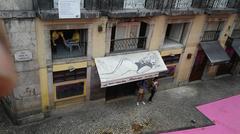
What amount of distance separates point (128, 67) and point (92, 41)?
9.38 feet

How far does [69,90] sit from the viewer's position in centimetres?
1389

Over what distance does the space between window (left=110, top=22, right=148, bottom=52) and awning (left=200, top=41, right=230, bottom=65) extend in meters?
5.27

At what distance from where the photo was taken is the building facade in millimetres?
10797

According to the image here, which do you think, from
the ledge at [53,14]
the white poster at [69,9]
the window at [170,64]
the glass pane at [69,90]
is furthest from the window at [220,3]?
the glass pane at [69,90]

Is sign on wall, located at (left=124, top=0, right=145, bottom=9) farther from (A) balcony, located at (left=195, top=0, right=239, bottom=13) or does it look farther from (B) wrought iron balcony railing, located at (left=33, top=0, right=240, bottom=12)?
(A) balcony, located at (left=195, top=0, right=239, bottom=13)

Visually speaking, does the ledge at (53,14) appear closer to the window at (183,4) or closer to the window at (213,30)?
the window at (183,4)

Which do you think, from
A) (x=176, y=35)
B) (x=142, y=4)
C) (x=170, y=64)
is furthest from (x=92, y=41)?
(x=176, y=35)

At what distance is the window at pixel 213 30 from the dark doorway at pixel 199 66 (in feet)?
3.65

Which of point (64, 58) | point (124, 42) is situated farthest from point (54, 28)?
point (124, 42)

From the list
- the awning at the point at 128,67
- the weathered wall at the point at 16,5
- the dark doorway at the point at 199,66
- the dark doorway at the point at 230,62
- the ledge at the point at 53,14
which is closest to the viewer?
the weathered wall at the point at 16,5

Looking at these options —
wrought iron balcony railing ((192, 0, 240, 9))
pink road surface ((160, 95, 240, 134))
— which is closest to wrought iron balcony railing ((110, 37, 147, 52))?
wrought iron balcony railing ((192, 0, 240, 9))

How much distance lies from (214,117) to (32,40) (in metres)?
12.7

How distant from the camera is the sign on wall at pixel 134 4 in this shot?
12797mm

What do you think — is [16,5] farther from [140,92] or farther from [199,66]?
[199,66]
